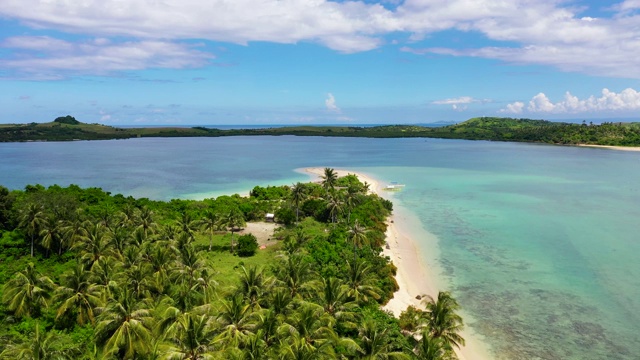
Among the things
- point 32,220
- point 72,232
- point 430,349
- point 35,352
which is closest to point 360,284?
point 430,349

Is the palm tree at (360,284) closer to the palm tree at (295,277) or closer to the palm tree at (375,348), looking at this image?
the palm tree at (295,277)

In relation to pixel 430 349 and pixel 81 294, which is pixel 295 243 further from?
pixel 430 349

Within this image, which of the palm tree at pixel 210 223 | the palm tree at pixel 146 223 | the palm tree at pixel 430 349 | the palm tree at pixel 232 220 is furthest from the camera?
the palm tree at pixel 232 220

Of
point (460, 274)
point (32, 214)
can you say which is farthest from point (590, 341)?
point (32, 214)

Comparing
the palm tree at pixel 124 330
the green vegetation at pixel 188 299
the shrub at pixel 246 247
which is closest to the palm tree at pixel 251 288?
the green vegetation at pixel 188 299

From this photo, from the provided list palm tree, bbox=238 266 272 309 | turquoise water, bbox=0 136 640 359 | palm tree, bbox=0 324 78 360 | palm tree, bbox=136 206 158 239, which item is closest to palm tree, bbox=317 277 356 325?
palm tree, bbox=238 266 272 309

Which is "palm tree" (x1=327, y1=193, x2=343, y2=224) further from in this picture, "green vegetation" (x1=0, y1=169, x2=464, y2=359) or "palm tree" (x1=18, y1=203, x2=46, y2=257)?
"palm tree" (x1=18, y1=203, x2=46, y2=257)
